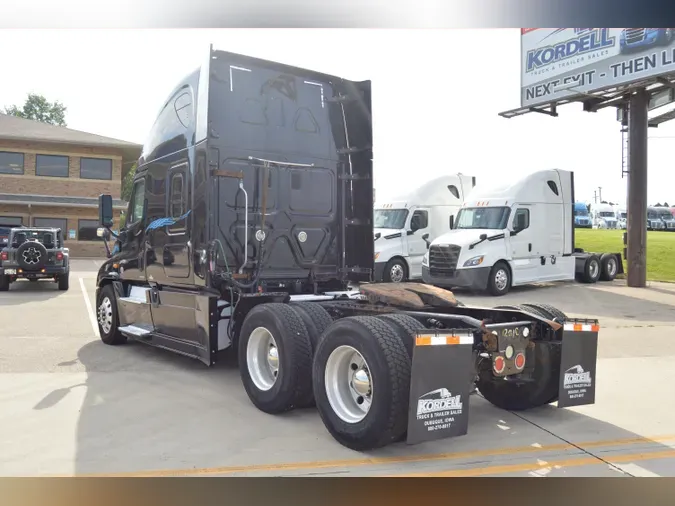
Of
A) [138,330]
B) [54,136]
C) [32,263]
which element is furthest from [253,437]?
[54,136]

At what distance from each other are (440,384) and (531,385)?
5.19 feet

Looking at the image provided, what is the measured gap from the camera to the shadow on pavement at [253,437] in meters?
4.52

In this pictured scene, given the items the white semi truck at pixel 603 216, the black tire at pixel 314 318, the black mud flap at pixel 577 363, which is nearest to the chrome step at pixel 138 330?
the black tire at pixel 314 318

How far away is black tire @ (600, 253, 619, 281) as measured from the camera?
20812 millimetres

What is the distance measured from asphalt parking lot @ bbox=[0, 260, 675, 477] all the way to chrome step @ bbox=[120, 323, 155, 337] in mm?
357

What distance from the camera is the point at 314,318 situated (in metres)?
5.69

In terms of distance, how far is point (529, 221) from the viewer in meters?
17.2

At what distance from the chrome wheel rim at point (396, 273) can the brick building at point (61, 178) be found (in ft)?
63.9

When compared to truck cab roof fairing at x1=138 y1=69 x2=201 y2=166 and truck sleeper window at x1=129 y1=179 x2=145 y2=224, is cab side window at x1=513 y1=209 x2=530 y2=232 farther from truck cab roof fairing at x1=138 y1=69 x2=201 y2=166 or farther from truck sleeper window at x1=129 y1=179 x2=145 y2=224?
truck cab roof fairing at x1=138 y1=69 x2=201 y2=166

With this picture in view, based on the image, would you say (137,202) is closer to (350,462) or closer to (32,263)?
(350,462)

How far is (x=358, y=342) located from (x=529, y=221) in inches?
538

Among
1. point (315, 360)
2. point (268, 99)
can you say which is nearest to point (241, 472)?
point (315, 360)

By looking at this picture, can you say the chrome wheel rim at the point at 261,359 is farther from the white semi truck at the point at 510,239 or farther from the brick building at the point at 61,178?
the brick building at the point at 61,178

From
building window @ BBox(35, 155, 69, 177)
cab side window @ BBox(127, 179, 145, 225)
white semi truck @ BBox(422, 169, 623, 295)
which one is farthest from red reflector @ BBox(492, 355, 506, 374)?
building window @ BBox(35, 155, 69, 177)
